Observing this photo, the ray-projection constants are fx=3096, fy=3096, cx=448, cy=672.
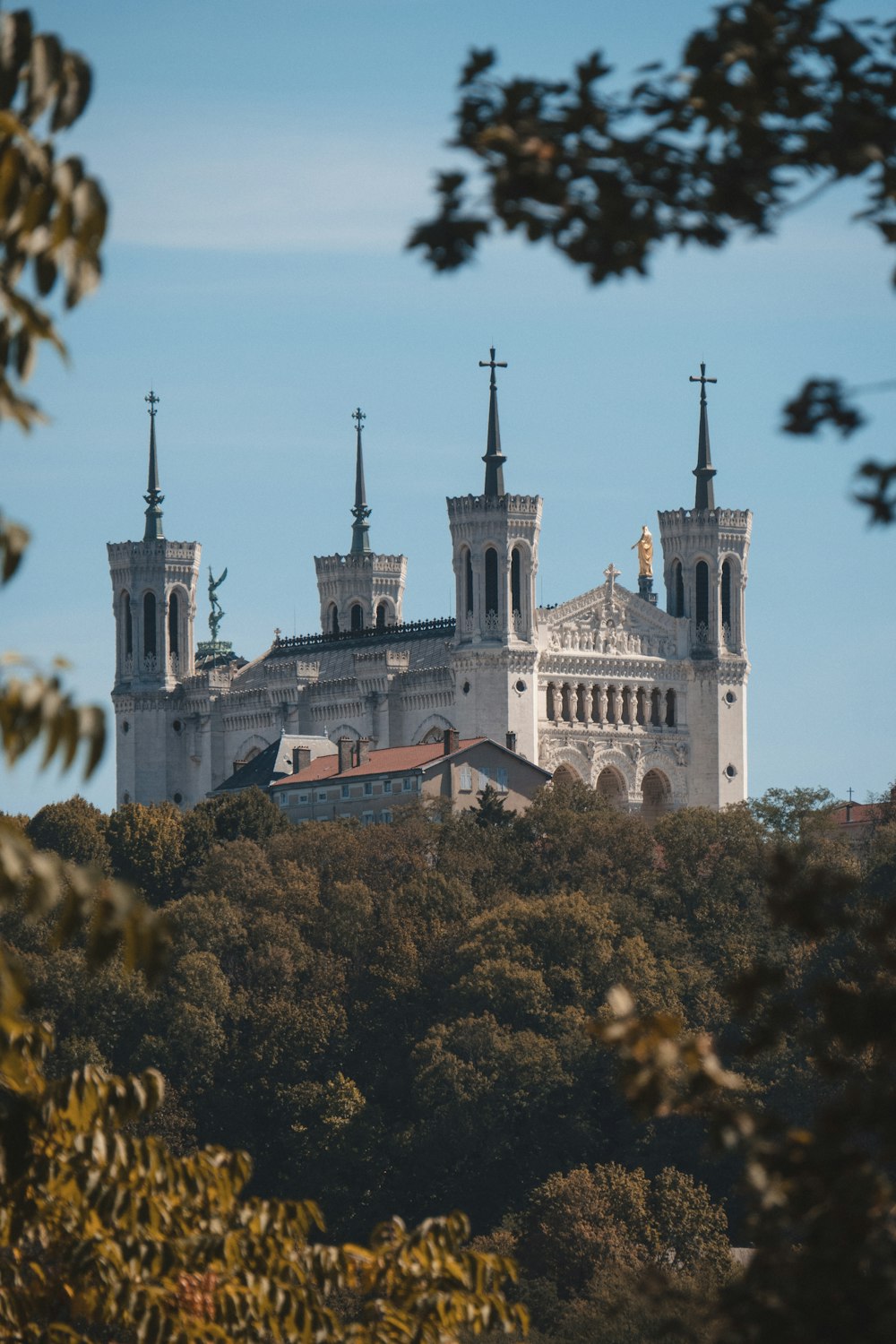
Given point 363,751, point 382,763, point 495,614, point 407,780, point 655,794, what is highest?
point 495,614

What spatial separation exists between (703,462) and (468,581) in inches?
683

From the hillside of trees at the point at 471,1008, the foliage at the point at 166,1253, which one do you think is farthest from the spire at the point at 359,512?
the foliage at the point at 166,1253

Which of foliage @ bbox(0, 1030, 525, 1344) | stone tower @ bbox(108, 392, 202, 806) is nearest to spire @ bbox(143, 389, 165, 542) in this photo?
stone tower @ bbox(108, 392, 202, 806)

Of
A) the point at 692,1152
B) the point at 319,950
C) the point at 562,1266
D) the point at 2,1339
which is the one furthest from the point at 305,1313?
the point at 319,950

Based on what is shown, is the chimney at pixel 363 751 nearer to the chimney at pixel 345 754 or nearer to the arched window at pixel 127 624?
the chimney at pixel 345 754

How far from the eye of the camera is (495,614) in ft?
428

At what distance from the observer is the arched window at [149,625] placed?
14500 cm

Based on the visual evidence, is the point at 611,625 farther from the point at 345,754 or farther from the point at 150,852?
the point at 150,852

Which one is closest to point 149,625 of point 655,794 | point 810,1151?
point 655,794

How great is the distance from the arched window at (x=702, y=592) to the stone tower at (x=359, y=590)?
16.3m

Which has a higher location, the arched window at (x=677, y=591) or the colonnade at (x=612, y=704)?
the arched window at (x=677, y=591)

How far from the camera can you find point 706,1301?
39.0 ft

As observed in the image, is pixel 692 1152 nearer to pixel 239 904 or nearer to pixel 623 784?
pixel 239 904

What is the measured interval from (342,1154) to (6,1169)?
82.8 m
